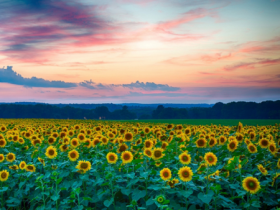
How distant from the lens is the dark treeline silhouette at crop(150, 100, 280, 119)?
90.9m

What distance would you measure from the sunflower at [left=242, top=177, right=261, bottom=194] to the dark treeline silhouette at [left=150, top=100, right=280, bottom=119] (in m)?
95.3

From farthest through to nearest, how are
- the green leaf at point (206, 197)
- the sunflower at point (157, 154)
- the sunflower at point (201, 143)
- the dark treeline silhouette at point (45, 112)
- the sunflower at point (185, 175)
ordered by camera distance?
the dark treeline silhouette at point (45, 112)
the sunflower at point (201, 143)
the sunflower at point (157, 154)
the sunflower at point (185, 175)
the green leaf at point (206, 197)

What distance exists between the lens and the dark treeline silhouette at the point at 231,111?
298 feet

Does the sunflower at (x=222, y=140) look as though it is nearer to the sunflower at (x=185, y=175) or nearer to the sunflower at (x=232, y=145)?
the sunflower at (x=232, y=145)

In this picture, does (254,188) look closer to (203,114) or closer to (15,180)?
(15,180)

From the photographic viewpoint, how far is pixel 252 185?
3980mm

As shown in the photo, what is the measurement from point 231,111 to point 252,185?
4134 inches

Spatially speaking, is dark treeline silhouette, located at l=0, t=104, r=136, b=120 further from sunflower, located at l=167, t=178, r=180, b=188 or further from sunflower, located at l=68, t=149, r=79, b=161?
sunflower, located at l=167, t=178, r=180, b=188

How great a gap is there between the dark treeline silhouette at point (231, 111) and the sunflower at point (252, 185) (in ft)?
313

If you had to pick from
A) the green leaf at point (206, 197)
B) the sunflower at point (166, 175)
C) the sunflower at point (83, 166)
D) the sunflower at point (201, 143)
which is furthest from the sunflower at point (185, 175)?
the sunflower at point (201, 143)

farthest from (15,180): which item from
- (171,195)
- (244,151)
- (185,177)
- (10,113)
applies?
(10,113)

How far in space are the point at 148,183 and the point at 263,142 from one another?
12.9 ft

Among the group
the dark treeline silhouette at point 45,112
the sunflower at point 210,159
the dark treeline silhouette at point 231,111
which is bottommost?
the dark treeline silhouette at point 45,112

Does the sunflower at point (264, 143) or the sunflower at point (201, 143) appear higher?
the sunflower at point (264, 143)
